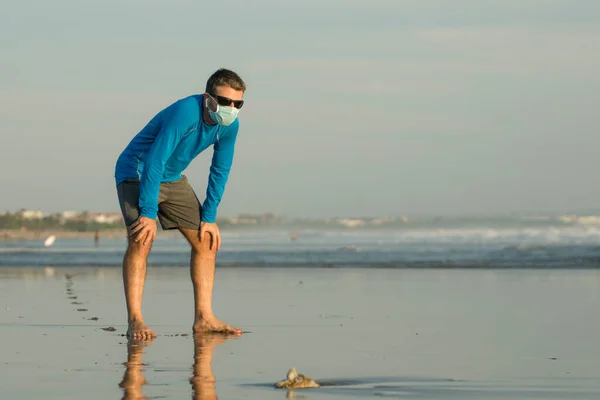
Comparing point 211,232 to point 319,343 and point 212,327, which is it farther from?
point 319,343

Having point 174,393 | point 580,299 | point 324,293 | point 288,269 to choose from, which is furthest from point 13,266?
point 174,393

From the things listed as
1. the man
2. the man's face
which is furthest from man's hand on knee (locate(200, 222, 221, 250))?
the man's face

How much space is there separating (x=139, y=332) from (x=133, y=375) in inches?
64.8

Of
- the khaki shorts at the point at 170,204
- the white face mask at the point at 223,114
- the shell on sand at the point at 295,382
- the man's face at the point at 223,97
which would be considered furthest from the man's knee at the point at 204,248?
the shell on sand at the point at 295,382

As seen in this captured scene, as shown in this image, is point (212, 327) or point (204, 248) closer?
point (212, 327)

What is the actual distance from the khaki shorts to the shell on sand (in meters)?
2.56

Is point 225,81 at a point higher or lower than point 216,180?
higher

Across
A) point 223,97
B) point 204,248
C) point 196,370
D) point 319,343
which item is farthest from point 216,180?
point 196,370

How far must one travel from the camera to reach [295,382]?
4.71m

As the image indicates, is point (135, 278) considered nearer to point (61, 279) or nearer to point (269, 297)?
point (269, 297)

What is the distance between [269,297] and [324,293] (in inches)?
30.0

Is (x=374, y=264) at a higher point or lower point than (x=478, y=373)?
higher

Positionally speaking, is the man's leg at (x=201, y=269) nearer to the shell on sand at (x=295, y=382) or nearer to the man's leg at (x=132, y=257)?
the man's leg at (x=132, y=257)

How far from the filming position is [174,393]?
454 centimetres
